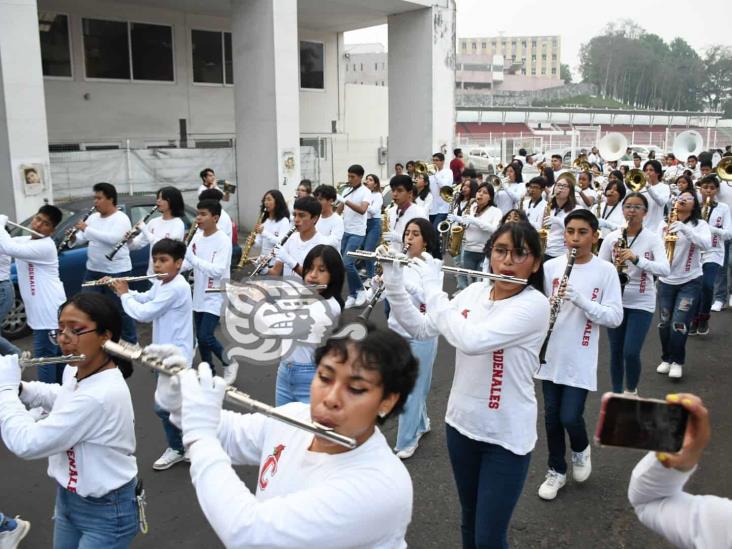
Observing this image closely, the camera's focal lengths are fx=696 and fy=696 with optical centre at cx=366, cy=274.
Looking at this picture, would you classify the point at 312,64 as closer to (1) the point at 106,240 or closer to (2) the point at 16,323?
(2) the point at 16,323

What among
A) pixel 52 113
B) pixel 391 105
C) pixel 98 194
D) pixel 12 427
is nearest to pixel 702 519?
pixel 12 427

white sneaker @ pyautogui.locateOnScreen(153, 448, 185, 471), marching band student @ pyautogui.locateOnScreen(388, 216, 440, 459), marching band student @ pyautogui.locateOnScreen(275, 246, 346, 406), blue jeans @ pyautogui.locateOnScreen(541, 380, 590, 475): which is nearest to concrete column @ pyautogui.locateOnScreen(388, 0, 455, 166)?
marching band student @ pyautogui.locateOnScreen(388, 216, 440, 459)

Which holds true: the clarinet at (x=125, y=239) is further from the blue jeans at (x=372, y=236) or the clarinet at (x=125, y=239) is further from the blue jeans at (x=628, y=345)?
the blue jeans at (x=628, y=345)

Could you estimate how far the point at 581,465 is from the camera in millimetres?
4855

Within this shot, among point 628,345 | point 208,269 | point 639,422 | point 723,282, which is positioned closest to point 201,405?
point 639,422

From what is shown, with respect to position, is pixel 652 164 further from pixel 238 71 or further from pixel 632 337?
pixel 238 71

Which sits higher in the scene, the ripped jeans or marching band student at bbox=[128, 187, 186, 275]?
marching band student at bbox=[128, 187, 186, 275]

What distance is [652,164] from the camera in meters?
10.3

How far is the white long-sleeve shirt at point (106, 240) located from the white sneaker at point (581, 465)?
5.27m

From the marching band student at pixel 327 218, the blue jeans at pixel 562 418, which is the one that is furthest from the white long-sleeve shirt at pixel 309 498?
the marching band student at pixel 327 218

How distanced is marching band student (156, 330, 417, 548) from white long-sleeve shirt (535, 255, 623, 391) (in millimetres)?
2609

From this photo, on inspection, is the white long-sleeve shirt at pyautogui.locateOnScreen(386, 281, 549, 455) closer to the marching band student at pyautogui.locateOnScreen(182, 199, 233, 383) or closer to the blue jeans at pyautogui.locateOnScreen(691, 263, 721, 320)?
the marching band student at pyautogui.locateOnScreen(182, 199, 233, 383)

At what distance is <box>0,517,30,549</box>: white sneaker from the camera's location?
4062 mm

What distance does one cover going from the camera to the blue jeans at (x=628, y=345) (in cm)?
589
